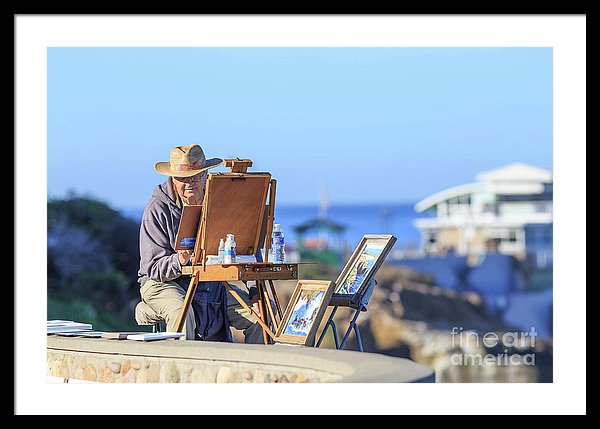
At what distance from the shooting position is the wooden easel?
267 inches

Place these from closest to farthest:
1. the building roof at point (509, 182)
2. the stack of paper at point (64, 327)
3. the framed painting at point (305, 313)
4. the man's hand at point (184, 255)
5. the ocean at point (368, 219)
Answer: the framed painting at point (305, 313) → the man's hand at point (184, 255) → the stack of paper at point (64, 327) → the building roof at point (509, 182) → the ocean at point (368, 219)

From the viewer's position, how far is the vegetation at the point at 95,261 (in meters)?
22.6

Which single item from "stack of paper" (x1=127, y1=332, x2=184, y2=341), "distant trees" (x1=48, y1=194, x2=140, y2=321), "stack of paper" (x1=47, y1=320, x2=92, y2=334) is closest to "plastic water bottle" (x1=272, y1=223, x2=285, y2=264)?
"stack of paper" (x1=127, y1=332, x2=184, y2=341)

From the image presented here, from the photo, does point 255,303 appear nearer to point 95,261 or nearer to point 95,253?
point 95,253

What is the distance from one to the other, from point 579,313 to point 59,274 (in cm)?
1820

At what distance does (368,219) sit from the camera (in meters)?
54.2

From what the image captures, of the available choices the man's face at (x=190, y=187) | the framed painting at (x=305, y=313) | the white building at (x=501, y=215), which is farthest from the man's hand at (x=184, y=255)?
the white building at (x=501, y=215)

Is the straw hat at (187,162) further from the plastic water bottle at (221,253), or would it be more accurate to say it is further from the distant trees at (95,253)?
the distant trees at (95,253)

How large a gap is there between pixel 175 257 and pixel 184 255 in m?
0.06

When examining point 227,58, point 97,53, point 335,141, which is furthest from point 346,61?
point 97,53

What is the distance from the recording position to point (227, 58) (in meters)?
41.6

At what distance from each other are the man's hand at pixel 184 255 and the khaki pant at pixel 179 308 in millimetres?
200

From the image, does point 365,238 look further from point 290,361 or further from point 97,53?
point 97,53
